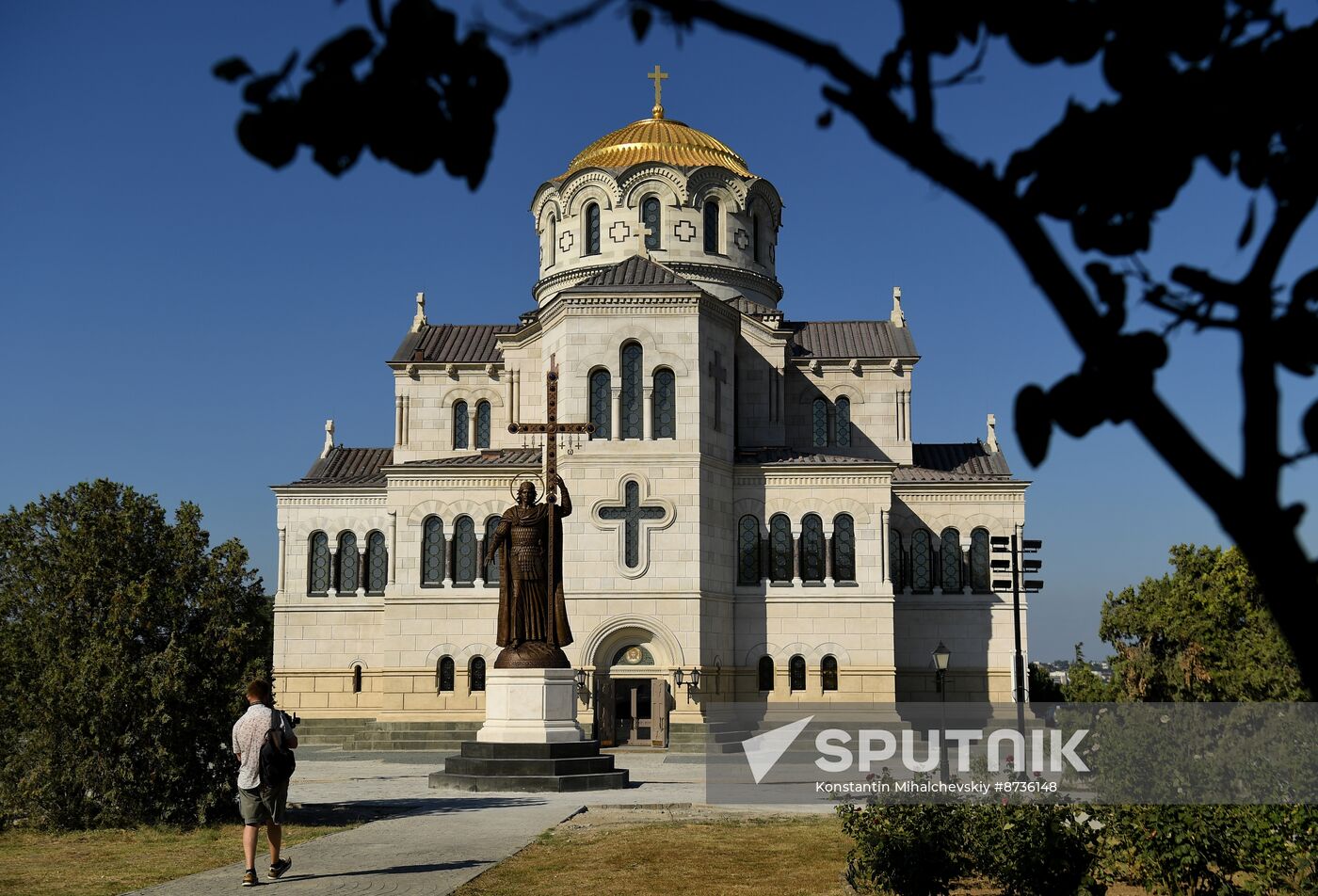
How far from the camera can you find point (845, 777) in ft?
87.5

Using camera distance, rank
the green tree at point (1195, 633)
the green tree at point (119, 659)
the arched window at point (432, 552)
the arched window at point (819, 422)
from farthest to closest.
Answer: the arched window at point (819, 422), the arched window at point (432, 552), the green tree at point (1195, 633), the green tree at point (119, 659)

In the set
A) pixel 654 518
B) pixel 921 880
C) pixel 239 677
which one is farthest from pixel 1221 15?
pixel 654 518

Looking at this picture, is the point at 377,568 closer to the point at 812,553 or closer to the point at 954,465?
the point at 812,553

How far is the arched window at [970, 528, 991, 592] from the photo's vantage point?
41.2 metres

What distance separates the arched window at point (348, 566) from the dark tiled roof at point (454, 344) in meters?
6.20

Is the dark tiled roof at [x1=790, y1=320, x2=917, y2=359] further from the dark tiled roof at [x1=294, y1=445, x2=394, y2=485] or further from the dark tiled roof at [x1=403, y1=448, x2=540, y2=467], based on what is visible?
the dark tiled roof at [x1=294, y1=445, x2=394, y2=485]

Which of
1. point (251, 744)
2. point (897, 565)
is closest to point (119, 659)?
point (251, 744)

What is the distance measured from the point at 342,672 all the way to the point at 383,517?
16.1 feet

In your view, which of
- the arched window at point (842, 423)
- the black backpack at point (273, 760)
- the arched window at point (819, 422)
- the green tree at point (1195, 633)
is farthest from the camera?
the arched window at point (842, 423)

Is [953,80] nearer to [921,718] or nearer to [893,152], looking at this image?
[893,152]

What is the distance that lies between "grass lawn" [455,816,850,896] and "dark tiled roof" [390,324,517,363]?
29.1m

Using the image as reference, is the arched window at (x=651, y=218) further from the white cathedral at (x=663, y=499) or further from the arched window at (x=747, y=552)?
A: the arched window at (x=747, y=552)

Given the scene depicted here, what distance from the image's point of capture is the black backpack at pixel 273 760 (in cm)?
1209

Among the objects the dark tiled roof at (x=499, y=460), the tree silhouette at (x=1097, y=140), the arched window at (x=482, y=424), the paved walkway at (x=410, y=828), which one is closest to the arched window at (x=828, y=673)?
the paved walkway at (x=410, y=828)
